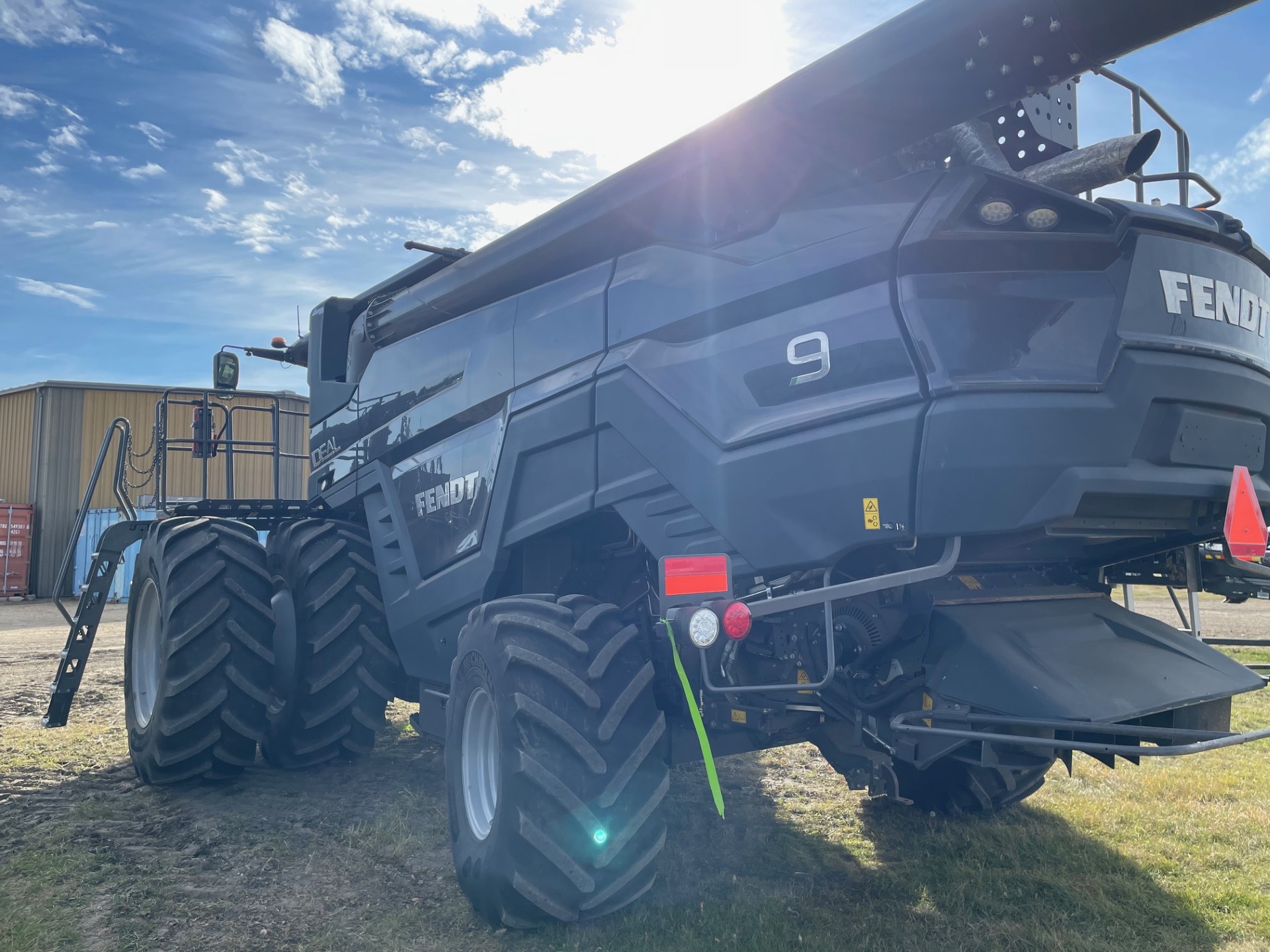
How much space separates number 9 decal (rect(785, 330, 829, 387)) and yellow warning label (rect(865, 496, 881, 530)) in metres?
0.43

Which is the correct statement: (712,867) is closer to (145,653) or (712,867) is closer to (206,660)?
(206,660)

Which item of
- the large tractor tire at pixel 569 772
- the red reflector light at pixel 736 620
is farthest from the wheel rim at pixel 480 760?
the red reflector light at pixel 736 620

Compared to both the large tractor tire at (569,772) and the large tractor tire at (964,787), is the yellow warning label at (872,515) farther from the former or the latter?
the large tractor tire at (964,787)

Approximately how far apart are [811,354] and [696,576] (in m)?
0.79

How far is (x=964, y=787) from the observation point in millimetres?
4488

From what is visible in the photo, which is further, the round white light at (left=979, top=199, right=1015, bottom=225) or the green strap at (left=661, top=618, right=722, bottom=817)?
the green strap at (left=661, top=618, right=722, bottom=817)

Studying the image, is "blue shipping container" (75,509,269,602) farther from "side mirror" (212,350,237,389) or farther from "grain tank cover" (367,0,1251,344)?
"grain tank cover" (367,0,1251,344)

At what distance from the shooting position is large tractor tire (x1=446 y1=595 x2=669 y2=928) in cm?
303

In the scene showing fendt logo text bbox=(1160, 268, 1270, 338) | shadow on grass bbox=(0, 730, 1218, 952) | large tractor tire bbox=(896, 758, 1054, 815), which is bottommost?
shadow on grass bbox=(0, 730, 1218, 952)

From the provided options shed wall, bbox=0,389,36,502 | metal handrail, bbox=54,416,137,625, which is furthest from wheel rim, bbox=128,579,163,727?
shed wall, bbox=0,389,36,502

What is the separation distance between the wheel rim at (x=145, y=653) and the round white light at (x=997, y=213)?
5003mm

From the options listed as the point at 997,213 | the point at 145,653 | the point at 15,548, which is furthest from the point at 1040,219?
the point at 15,548

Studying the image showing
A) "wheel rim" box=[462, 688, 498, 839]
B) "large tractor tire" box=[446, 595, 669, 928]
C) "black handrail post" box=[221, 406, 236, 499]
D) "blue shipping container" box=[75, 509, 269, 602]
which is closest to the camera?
"large tractor tire" box=[446, 595, 669, 928]

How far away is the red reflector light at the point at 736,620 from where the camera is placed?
2.91 m
